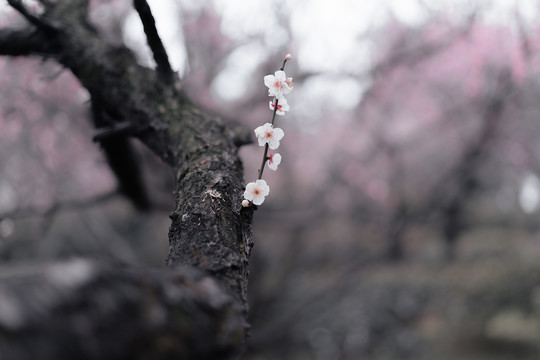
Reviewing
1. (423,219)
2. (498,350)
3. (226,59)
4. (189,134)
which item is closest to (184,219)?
(189,134)

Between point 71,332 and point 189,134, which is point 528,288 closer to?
point 189,134

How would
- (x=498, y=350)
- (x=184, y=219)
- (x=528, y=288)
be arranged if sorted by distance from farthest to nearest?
(x=528, y=288)
(x=498, y=350)
(x=184, y=219)

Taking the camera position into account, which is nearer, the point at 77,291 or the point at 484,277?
the point at 77,291

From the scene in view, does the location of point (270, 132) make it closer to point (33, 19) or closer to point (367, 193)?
point (33, 19)

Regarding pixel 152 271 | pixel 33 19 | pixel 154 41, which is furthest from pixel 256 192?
pixel 33 19

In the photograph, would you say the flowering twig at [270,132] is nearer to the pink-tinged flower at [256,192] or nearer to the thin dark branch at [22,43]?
the pink-tinged flower at [256,192]

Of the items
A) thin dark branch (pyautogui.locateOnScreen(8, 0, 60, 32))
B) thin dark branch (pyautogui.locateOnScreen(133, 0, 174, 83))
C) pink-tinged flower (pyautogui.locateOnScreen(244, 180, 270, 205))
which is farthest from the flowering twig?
thin dark branch (pyautogui.locateOnScreen(8, 0, 60, 32))
